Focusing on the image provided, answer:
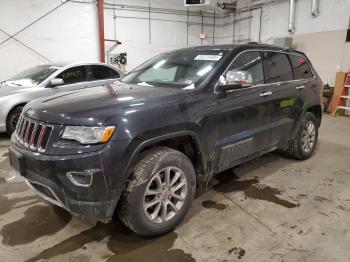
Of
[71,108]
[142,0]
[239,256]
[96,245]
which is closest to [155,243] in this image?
[96,245]

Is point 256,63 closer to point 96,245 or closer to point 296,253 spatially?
point 296,253

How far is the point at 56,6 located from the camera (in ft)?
31.3

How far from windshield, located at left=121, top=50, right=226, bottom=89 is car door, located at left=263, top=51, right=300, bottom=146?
2.58 ft

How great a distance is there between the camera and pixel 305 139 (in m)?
4.14

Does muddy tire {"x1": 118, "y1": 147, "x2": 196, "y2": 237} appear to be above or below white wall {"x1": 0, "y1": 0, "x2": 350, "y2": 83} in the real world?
below

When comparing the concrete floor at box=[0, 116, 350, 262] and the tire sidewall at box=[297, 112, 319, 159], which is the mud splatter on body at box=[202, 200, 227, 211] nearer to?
the concrete floor at box=[0, 116, 350, 262]

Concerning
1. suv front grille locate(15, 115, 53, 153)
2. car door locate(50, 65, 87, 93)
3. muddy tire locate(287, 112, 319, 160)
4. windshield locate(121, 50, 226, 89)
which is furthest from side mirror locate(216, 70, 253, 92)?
car door locate(50, 65, 87, 93)

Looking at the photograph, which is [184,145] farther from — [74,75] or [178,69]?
[74,75]

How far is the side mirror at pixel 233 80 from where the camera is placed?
2609mm

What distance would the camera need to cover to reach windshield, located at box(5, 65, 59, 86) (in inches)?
225

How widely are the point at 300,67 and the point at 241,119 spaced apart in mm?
1670

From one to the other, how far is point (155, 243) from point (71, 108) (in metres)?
1.22

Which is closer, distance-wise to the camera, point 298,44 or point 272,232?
point 272,232

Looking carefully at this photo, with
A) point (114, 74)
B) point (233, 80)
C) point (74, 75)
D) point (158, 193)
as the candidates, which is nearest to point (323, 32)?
point (114, 74)
